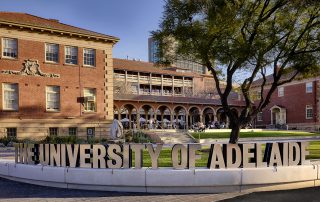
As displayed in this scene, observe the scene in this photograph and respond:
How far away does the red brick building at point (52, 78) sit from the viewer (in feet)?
90.7

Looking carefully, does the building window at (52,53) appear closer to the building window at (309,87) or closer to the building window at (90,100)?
the building window at (90,100)

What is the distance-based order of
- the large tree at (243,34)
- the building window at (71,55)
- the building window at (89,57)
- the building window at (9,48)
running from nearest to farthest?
the large tree at (243,34) < the building window at (9,48) < the building window at (71,55) < the building window at (89,57)

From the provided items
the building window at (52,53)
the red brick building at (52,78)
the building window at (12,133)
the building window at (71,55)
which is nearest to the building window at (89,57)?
the red brick building at (52,78)

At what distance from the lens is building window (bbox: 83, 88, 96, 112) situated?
31.2 m

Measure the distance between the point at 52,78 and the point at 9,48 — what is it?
4.13 metres

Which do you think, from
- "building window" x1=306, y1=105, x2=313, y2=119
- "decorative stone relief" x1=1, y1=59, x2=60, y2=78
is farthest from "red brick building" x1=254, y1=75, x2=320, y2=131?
"decorative stone relief" x1=1, y1=59, x2=60, y2=78

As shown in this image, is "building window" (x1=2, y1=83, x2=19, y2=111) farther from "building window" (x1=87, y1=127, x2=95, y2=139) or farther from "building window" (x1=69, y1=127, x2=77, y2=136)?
"building window" (x1=87, y1=127, x2=95, y2=139)

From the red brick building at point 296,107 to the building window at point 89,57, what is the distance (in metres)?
32.5

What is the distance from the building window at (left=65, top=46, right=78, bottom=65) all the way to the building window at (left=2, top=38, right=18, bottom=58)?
425 cm

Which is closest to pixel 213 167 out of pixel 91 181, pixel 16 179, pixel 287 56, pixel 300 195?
pixel 300 195

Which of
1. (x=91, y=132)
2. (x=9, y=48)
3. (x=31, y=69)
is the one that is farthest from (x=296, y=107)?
(x=9, y=48)

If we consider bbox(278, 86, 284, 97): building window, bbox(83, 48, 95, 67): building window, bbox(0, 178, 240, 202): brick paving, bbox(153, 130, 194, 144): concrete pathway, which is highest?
bbox(83, 48, 95, 67): building window

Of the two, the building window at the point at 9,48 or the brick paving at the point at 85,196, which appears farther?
the building window at the point at 9,48

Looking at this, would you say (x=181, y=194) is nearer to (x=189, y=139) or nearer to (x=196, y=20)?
(x=196, y=20)
